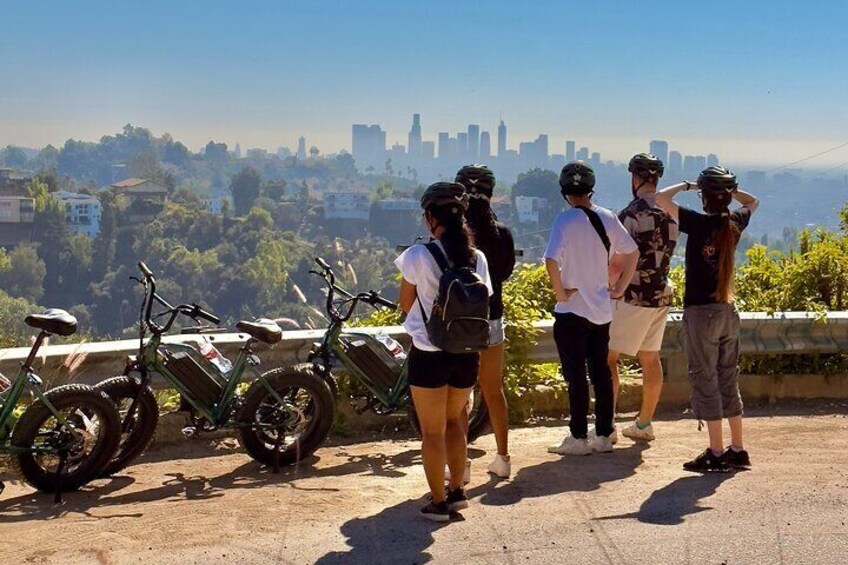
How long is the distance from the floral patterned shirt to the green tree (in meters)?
189

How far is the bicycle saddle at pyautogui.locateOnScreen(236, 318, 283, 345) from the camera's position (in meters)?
6.81

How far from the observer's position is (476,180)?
6289mm

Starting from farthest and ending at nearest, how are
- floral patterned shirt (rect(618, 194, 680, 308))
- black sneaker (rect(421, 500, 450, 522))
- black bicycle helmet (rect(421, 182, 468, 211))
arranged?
floral patterned shirt (rect(618, 194, 680, 308)), black sneaker (rect(421, 500, 450, 522)), black bicycle helmet (rect(421, 182, 468, 211))

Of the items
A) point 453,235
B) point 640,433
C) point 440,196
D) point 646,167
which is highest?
point 646,167

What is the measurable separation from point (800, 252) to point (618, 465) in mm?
4419

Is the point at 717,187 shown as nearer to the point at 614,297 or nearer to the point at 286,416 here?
the point at 614,297

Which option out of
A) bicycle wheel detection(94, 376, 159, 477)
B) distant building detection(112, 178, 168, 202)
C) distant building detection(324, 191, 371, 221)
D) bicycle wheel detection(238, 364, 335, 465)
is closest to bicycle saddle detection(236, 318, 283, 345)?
bicycle wheel detection(238, 364, 335, 465)

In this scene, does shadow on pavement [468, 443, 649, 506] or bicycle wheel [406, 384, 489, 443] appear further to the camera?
bicycle wheel [406, 384, 489, 443]

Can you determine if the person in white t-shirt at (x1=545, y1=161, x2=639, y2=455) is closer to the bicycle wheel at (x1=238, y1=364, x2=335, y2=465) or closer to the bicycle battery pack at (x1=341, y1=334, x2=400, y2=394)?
the bicycle battery pack at (x1=341, y1=334, x2=400, y2=394)

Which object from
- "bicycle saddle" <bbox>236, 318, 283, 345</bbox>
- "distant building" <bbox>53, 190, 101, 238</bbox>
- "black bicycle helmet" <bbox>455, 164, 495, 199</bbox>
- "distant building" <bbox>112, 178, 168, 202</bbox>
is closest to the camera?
"black bicycle helmet" <bbox>455, 164, 495, 199</bbox>

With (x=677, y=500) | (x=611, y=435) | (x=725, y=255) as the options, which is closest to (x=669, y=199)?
(x=725, y=255)

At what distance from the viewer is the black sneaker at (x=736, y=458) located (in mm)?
6664

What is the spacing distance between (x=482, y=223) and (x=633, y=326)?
1.48 meters

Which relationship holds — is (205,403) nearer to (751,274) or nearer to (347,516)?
(347,516)
